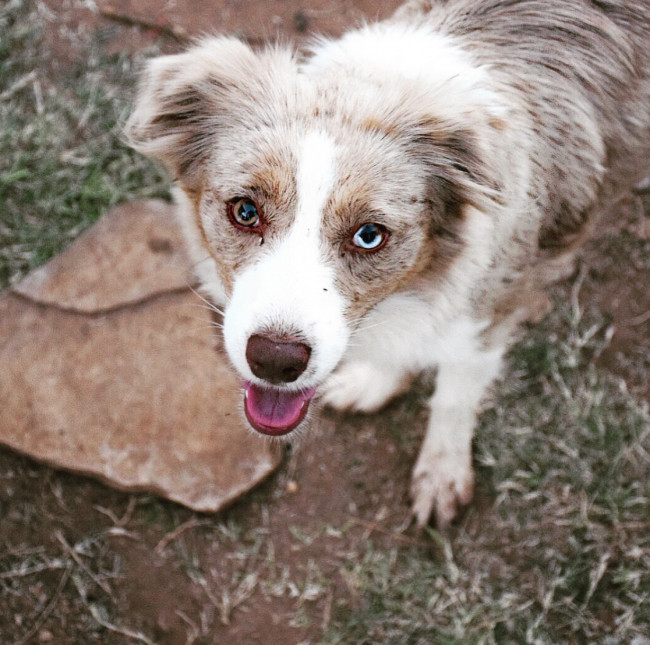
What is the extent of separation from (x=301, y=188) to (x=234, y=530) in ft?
6.40

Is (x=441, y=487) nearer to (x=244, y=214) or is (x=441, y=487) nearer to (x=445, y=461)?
(x=445, y=461)

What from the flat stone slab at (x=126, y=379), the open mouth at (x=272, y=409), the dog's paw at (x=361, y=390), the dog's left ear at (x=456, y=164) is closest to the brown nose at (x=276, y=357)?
the open mouth at (x=272, y=409)

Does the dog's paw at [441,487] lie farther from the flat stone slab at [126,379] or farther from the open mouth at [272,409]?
the open mouth at [272,409]

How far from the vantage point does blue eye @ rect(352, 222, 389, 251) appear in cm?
213

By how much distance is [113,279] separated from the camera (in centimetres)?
358

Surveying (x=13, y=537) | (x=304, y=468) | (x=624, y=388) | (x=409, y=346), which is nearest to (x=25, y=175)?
(x=13, y=537)

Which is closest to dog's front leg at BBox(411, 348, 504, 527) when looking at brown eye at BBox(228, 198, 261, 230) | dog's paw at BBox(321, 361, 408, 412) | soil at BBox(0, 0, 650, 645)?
soil at BBox(0, 0, 650, 645)

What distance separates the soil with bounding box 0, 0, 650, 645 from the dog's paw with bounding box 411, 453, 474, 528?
0.10 metres

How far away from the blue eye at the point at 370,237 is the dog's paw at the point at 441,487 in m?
1.57

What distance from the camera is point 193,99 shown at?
93.1 inches

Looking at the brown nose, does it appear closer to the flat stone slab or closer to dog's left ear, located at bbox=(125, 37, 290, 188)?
dog's left ear, located at bbox=(125, 37, 290, 188)

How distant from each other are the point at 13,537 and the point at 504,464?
2352 mm

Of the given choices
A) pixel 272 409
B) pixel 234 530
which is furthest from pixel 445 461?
pixel 272 409

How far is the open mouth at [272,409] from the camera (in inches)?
93.6
